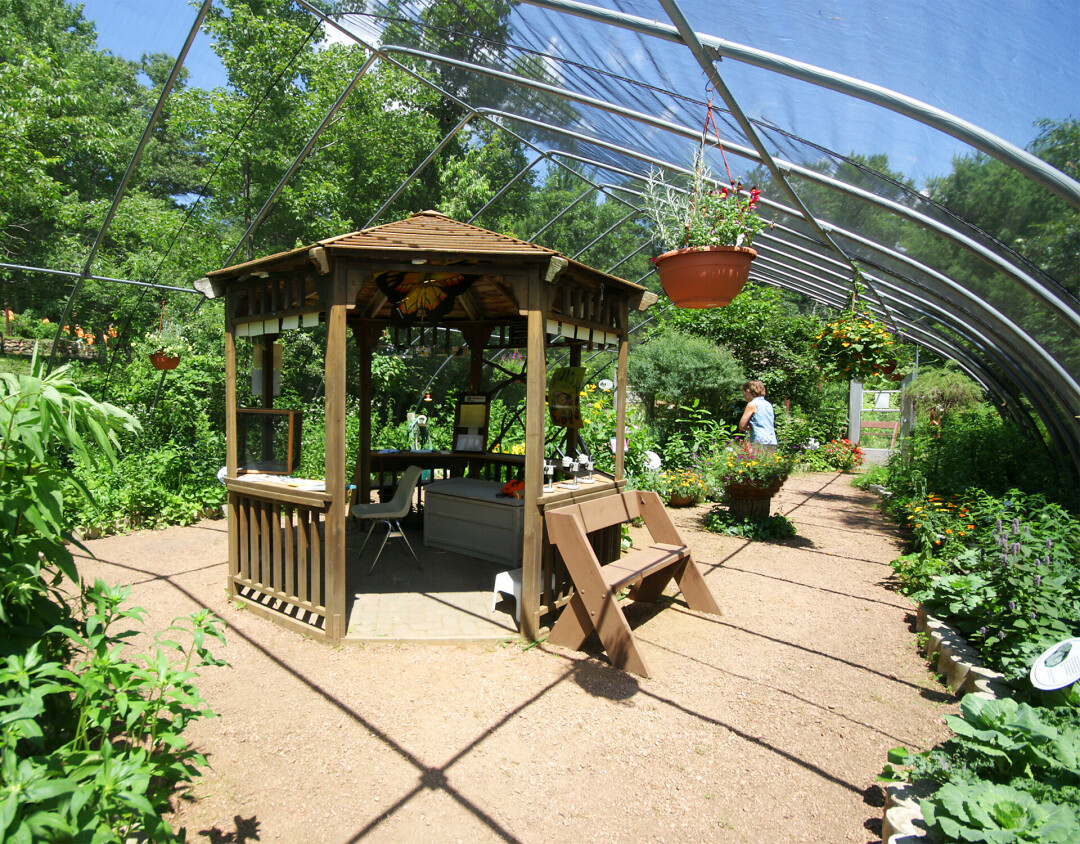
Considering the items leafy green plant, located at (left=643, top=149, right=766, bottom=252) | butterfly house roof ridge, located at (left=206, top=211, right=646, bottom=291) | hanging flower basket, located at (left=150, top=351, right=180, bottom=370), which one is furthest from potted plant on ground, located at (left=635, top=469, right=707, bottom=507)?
hanging flower basket, located at (left=150, top=351, right=180, bottom=370)

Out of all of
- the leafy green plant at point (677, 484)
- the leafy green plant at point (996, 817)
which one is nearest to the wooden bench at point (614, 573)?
the leafy green plant at point (996, 817)

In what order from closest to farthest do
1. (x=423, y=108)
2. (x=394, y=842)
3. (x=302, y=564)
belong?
(x=394, y=842) → (x=302, y=564) → (x=423, y=108)

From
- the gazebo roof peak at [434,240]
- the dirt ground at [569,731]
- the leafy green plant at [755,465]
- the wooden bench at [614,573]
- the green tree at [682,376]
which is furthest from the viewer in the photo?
the green tree at [682,376]

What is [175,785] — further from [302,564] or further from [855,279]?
[855,279]

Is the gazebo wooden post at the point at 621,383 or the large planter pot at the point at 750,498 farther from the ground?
the gazebo wooden post at the point at 621,383

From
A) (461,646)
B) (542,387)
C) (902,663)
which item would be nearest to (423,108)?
(542,387)

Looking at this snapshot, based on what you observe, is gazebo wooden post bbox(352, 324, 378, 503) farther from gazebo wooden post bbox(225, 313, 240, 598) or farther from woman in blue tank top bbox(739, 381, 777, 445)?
woman in blue tank top bbox(739, 381, 777, 445)

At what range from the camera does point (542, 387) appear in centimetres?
406

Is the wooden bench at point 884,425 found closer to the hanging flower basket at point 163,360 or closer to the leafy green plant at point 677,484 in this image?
the leafy green plant at point 677,484

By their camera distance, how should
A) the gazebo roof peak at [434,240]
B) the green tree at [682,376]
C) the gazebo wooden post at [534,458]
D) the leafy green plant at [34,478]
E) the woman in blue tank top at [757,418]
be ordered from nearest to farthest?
the leafy green plant at [34,478]
the gazebo roof peak at [434,240]
the gazebo wooden post at [534,458]
the woman in blue tank top at [757,418]
the green tree at [682,376]

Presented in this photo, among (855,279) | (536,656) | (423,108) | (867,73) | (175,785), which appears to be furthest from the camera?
(423,108)

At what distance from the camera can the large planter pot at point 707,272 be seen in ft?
10.6

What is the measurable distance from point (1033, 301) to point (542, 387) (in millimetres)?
3878

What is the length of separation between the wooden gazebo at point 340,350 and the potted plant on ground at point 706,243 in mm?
924
